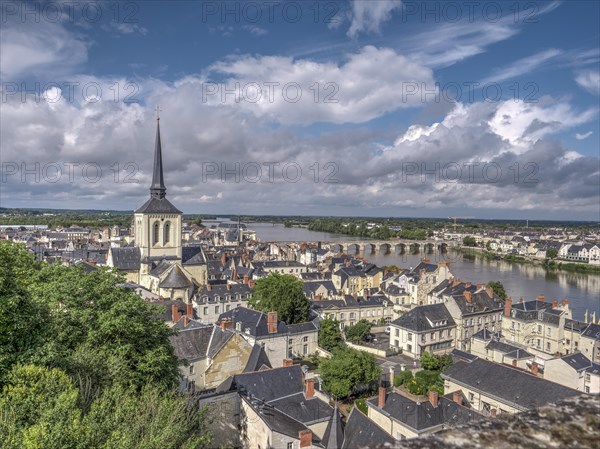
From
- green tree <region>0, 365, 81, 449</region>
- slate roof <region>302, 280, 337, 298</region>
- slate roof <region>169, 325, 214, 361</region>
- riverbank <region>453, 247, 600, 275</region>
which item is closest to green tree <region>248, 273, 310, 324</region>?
slate roof <region>302, 280, 337, 298</region>

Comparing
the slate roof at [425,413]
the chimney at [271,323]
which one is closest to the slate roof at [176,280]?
the chimney at [271,323]

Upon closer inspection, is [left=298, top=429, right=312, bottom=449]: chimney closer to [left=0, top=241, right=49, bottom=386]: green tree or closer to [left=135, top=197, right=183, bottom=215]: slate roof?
[left=0, top=241, right=49, bottom=386]: green tree

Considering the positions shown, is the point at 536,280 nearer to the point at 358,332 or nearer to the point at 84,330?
the point at 358,332

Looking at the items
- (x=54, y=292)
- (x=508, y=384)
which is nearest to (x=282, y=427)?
(x=54, y=292)

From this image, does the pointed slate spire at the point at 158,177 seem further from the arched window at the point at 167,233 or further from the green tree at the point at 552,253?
the green tree at the point at 552,253

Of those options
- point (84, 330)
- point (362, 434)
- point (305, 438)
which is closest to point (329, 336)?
point (362, 434)
